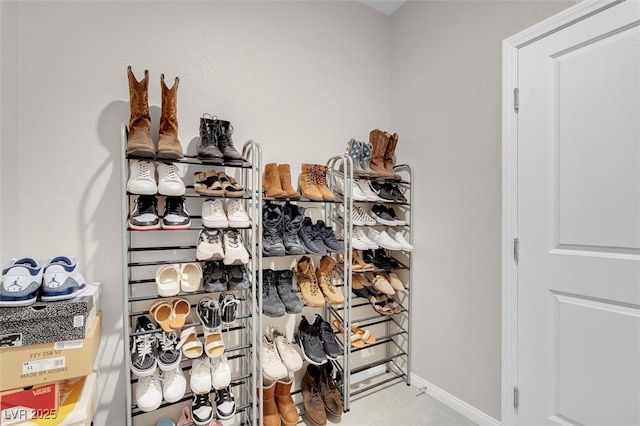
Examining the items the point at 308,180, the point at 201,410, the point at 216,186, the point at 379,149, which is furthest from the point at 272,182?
the point at 201,410

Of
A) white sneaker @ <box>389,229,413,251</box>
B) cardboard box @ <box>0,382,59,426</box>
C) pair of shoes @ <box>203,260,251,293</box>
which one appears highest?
white sneaker @ <box>389,229,413,251</box>

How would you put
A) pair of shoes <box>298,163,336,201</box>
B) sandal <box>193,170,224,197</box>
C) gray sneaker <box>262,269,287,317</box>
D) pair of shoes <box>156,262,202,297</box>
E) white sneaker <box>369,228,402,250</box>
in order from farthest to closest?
white sneaker <box>369,228,402,250</box> < pair of shoes <box>298,163,336,201</box> < gray sneaker <box>262,269,287,317</box> < sandal <box>193,170,224,197</box> < pair of shoes <box>156,262,202,297</box>

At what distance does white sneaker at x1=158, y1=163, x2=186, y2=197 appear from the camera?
4.59 feet

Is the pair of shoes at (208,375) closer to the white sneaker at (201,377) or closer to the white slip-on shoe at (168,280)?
the white sneaker at (201,377)

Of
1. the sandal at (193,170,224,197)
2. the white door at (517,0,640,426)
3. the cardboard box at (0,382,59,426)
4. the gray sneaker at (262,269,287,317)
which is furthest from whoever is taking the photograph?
the gray sneaker at (262,269,287,317)

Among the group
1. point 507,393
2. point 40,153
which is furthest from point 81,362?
point 507,393

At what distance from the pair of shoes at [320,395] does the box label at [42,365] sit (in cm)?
123

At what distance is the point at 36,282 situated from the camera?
1.16 m

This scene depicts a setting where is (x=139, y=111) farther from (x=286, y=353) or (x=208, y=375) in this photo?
(x=286, y=353)

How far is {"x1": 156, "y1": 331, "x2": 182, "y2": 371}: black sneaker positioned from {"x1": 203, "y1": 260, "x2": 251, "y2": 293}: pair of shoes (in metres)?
0.28

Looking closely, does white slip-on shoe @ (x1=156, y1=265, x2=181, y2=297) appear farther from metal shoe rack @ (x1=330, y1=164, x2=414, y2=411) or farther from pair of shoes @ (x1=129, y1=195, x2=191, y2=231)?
metal shoe rack @ (x1=330, y1=164, x2=414, y2=411)

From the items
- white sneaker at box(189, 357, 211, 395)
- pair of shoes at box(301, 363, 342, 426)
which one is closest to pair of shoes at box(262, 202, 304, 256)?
white sneaker at box(189, 357, 211, 395)

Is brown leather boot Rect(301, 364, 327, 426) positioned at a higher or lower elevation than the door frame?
lower

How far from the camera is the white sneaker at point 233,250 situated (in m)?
1.50
